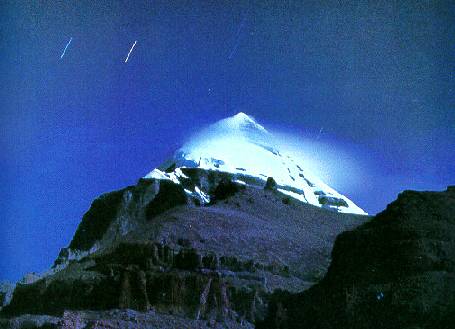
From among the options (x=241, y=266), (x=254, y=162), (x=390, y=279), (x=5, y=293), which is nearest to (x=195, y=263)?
(x=241, y=266)

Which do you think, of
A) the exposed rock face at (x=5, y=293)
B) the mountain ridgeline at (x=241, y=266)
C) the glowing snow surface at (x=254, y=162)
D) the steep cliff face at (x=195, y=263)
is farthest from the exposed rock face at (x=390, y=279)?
the glowing snow surface at (x=254, y=162)

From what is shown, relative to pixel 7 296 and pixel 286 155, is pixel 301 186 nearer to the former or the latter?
pixel 286 155

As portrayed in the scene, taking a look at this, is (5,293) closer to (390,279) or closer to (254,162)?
(390,279)

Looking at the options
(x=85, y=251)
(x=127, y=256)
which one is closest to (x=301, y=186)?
(x=85, y=251)

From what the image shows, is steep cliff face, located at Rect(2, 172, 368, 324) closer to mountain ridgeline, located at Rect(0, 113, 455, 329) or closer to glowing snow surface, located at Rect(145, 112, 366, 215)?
mountain ridgeline, located at Rect(0, 113, 455, 329)

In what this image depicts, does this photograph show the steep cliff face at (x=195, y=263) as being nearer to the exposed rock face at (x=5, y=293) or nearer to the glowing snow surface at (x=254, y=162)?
the exposed rock face at (x=5, y=293)

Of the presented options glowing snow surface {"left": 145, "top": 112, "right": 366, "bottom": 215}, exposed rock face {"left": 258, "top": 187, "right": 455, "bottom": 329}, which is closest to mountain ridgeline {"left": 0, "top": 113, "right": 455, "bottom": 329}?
exposed rock face {"left": 258, "top": 187, "right": 455, "bottom": 329}

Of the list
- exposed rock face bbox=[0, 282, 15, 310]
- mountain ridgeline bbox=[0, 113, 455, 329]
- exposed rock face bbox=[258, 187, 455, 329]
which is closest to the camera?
exposed rock face bbox=[258, 187, 455, 329]
